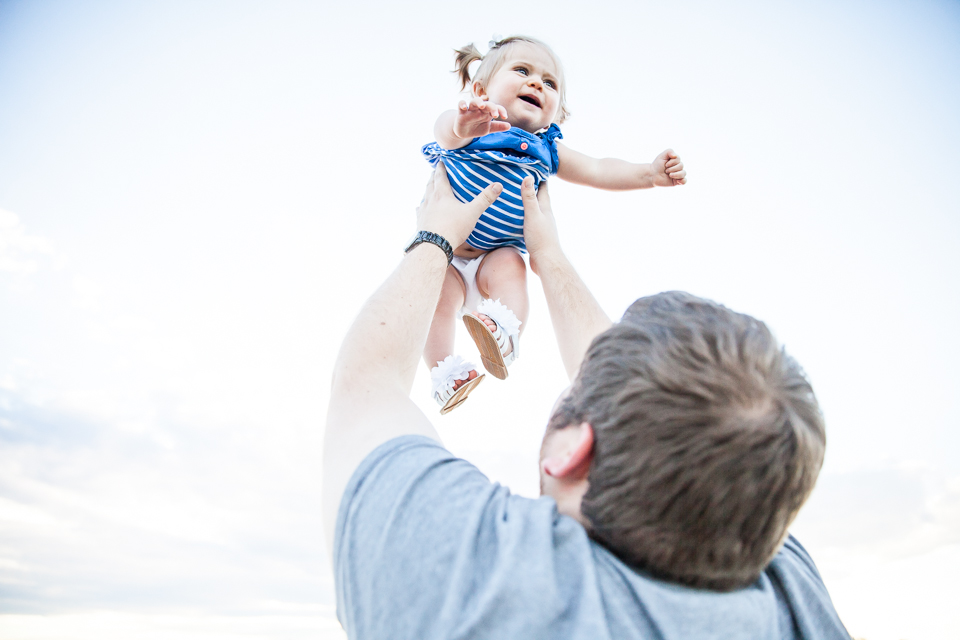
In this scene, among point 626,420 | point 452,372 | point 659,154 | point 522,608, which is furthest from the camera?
point 659,154

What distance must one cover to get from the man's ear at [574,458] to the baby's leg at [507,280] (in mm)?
1402

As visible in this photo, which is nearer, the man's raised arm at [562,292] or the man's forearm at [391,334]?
the man's forearm at [391,334]

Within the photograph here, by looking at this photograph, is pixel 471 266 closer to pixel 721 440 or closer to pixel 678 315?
pixel 678 315

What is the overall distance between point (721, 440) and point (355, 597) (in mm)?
684

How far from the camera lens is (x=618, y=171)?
9.50 ft

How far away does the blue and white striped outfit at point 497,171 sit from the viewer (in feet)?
8.45

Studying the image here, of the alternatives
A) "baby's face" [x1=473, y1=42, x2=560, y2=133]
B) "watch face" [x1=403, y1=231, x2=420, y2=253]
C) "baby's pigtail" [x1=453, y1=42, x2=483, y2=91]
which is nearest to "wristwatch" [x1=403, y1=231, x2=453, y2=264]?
"watch face" [x1=403, y1=231, x2=420, y2=253]

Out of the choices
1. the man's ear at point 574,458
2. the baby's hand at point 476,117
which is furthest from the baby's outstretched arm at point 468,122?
the man's ear at point 574,458

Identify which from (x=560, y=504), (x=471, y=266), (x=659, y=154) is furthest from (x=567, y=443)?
(x=659, y=154)

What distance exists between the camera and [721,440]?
1046mm

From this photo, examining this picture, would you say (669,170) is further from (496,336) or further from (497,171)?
(496,336)

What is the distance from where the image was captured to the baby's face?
2840 millimetres

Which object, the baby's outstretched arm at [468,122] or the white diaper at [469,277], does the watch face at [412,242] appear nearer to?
the baby's outstretched arm at [468,122]

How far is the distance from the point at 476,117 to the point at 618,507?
160cm
